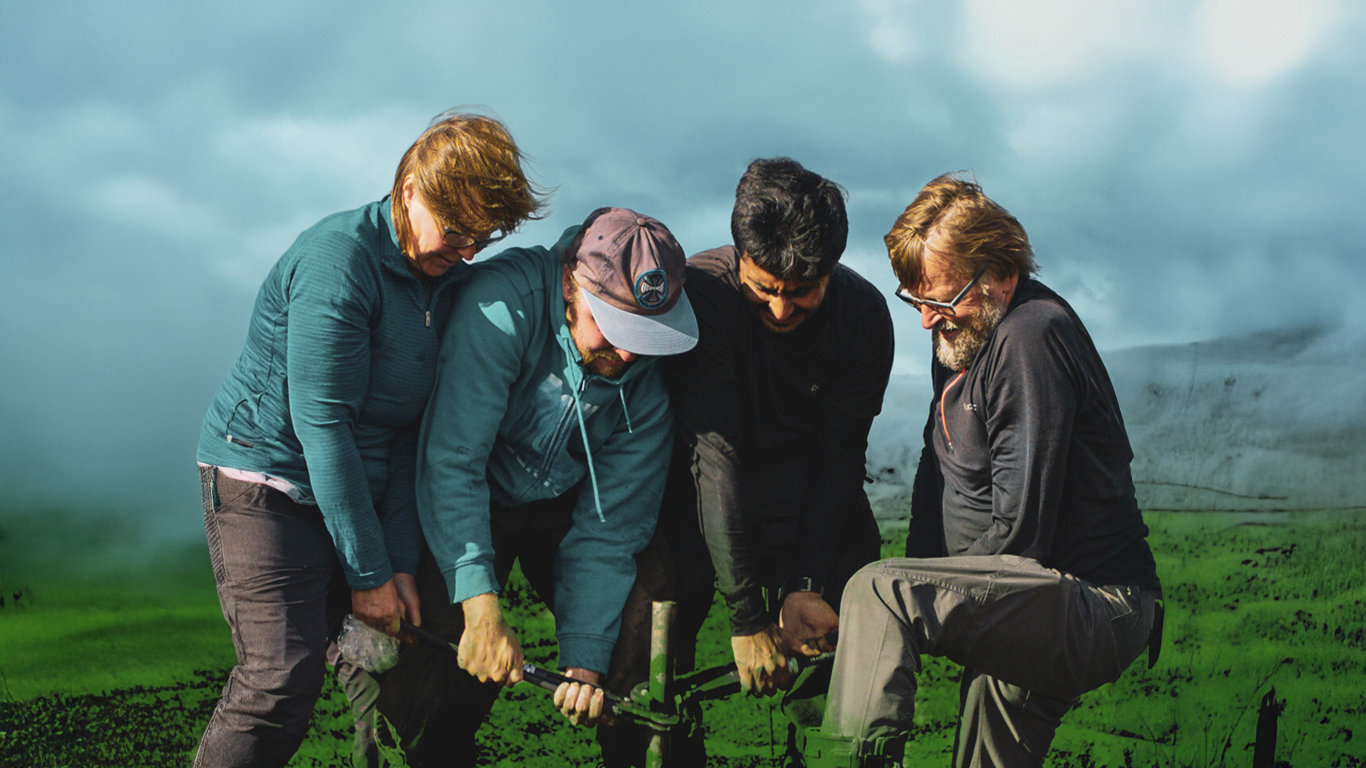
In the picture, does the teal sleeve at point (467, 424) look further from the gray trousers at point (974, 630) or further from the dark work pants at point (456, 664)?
the gray trousers at point (974, 630)

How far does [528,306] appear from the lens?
3391mm

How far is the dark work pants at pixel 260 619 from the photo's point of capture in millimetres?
3141

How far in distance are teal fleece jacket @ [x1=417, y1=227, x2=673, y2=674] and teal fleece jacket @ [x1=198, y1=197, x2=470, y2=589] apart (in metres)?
0.14

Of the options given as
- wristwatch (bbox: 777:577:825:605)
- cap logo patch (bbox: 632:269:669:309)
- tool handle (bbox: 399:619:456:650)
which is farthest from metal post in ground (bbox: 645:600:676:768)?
cap logo patch (bbox: 632:269:669:309)

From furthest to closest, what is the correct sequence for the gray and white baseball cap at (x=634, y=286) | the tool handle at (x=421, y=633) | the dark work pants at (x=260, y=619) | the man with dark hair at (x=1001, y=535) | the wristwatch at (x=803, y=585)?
the wristwatch at (x=803, y=585) → the tool handle at (x=421, y=633) → the gray and white baseball cap at (x=634, y=286) → the dark work pants at (x=260, y=619) → the man with dark hair at (x=1001, y=535)

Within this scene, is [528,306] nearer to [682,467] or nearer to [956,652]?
[682,467]

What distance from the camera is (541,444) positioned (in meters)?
3.50

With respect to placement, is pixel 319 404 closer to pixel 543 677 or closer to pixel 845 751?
pixel 543 677

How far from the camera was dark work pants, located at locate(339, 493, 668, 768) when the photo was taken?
3.62 meters

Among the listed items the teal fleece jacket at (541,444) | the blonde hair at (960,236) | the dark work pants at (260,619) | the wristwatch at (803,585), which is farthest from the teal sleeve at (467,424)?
the blonde hair at (960,236)

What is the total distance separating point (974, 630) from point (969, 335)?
0.97 meters

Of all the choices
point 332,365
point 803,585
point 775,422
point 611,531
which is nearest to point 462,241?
point 332,365

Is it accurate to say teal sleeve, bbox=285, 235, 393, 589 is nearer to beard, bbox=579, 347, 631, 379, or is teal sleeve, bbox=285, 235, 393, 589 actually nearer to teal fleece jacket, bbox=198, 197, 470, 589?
teal fleece jacket, bbox=198, 197, 470, 589

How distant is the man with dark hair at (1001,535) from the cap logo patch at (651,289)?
0.82 meters
